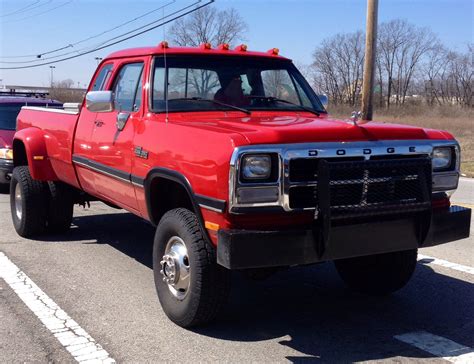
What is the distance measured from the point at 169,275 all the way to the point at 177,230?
0.42 m

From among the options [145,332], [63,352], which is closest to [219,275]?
[145,332]

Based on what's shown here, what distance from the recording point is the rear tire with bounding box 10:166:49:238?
23.4ft

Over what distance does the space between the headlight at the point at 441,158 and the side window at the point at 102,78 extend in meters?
3.27

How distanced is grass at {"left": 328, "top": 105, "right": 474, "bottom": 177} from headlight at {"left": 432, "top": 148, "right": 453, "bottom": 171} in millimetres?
16340

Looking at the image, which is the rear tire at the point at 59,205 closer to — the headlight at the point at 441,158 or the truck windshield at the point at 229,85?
the truck windshield at the point at 229,85

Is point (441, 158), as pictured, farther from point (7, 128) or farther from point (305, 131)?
point (7, 128)

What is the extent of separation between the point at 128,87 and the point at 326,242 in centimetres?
262

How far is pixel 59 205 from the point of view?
7258 mm

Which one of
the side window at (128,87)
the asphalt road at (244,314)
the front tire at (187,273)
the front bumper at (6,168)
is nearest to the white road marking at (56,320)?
the asphalt road at (244,314)

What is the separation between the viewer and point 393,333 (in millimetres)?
4449

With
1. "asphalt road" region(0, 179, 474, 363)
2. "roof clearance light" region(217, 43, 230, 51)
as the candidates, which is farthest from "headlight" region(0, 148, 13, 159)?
"roof clearance light" region(217, 43, 230, 51)

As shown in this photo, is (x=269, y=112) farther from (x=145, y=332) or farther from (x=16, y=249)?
(x=16, y=249)

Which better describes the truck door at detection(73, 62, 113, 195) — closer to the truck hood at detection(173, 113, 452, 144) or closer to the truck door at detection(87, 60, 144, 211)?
the truck door at detection(87, 60, 144, 211)

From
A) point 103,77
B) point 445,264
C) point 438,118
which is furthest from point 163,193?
point 438,118
